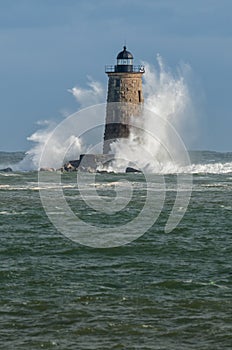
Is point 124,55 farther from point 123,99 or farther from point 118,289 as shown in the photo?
point 118,289

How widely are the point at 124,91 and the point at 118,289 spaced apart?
47057mm

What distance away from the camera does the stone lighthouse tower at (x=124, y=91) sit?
2430 inches

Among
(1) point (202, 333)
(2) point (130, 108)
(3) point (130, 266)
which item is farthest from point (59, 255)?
(2) point (130, 108)

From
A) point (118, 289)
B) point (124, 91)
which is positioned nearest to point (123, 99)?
point (124, 91)

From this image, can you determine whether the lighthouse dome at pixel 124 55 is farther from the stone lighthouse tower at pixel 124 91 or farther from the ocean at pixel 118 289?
the ocean at pixel 118 289

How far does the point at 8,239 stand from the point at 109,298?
25.1ft

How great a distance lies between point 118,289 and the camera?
15.5 meters

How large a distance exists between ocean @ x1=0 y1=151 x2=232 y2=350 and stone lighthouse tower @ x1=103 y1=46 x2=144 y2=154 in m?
36.3

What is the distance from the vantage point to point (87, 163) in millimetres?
65375

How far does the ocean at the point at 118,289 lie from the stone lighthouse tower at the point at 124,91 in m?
36.3

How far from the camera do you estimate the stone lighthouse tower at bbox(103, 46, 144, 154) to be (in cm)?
6172

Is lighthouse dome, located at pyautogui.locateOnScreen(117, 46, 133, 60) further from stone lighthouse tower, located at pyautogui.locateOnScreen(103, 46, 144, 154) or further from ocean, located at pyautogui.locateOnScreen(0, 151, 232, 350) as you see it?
ocean, located at pyautogui.locateOnScreen(0, 151, 232, 350)

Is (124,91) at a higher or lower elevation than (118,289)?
higher

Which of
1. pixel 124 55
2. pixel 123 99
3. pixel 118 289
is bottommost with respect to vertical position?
pixel 118 289
